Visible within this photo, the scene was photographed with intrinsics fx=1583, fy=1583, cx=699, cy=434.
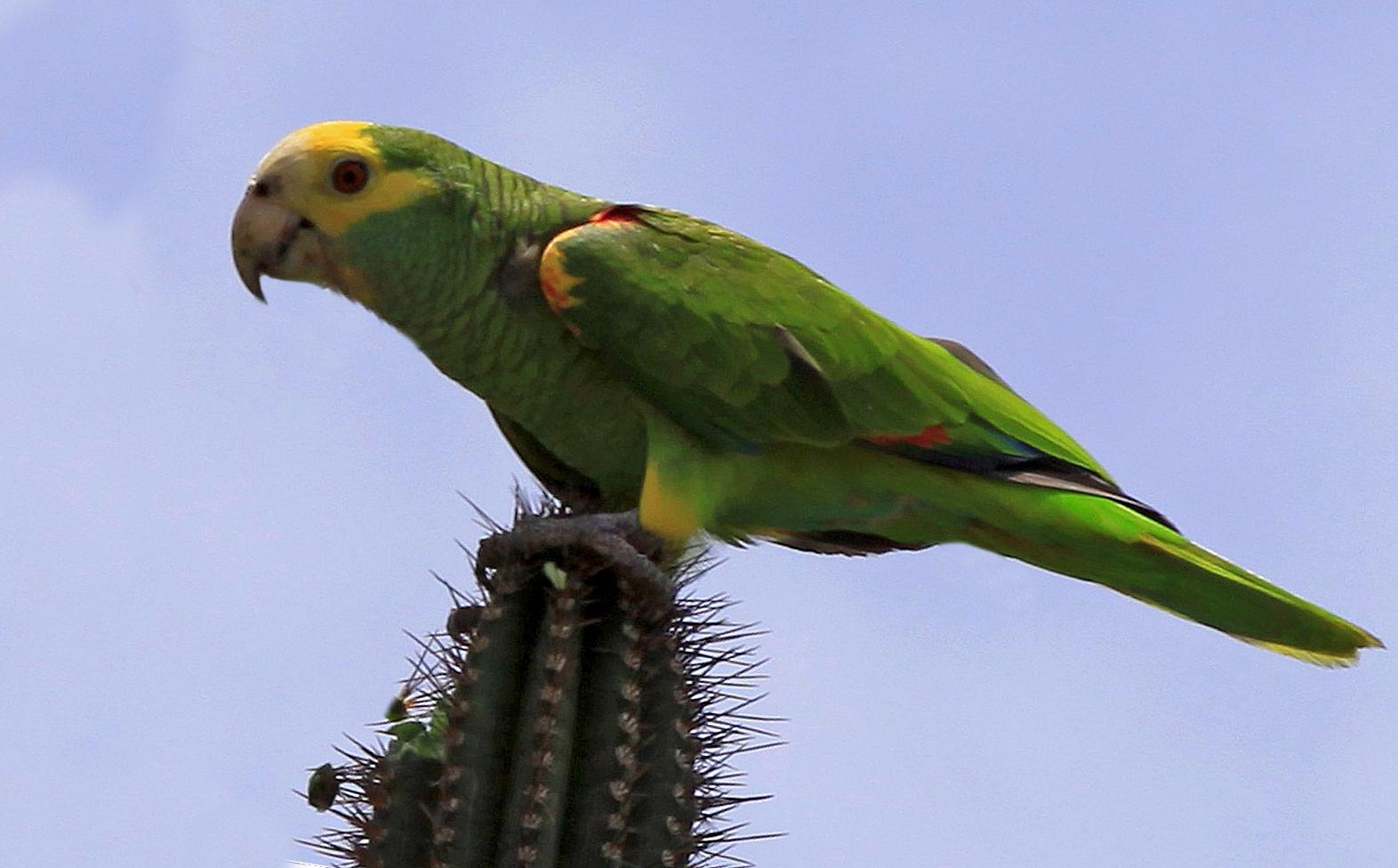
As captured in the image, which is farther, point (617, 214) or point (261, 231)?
point (617, 214)

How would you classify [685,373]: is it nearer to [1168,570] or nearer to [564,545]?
[564,545]

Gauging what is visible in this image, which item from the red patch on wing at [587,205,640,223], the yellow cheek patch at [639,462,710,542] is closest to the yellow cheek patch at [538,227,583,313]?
the red patch on wing at [587,205,640,223]

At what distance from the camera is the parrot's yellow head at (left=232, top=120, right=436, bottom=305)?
4.51 meters

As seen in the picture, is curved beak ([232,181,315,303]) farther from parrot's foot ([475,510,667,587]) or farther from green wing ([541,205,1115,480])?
parrot's foot ([475,510,667,587])

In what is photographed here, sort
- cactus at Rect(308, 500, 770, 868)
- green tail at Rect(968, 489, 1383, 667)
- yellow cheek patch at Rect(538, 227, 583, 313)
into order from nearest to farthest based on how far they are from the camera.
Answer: cactus at Rect(308, 500, 770, 868) → yellow cheek patch at Rect(538, 227, 583, 313) → green tail at Rect(968, 489, 1383, 667)

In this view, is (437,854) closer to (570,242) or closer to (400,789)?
(400,789)

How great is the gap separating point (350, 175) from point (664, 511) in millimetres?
1339

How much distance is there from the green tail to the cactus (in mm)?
1728

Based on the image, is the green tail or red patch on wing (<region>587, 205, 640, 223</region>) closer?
red patch on wing (<region>587, 205, 640, 223</region>)

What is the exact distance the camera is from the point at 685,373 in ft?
14.6

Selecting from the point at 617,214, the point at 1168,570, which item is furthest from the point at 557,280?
the point at 1168,570

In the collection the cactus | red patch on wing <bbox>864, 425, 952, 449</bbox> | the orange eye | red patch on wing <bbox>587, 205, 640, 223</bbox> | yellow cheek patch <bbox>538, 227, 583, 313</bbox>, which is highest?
red patch on wing <bbox>587, 205, 640, 223</bbox>

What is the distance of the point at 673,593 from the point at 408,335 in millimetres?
1529

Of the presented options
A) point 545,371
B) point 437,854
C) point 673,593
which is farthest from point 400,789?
point 545,371
